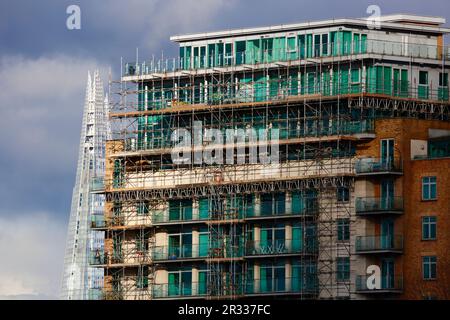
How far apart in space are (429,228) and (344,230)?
5938 millimetres

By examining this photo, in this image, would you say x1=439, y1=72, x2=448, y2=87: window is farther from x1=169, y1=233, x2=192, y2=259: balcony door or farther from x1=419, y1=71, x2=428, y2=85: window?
x1=169, y1=233, x2=192, y2=259: balcony door

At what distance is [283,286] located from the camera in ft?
377

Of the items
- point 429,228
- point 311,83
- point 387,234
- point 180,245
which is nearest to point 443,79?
point 311,83

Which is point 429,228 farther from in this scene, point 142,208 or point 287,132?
point 142,208

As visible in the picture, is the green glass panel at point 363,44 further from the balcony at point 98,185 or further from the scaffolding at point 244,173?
the balcony at point 98,185

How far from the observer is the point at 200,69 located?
407 feet

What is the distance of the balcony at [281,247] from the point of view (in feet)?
376

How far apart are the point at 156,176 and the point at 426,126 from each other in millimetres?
20717

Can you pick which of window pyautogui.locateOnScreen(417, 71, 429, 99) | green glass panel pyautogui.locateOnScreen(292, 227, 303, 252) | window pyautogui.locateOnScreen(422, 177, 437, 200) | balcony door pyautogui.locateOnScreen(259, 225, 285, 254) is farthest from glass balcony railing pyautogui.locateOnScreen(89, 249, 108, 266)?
window pyautogui.locateOnScreen(417, 71, 429, 99)

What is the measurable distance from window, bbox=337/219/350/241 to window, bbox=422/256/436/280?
5.65 m
